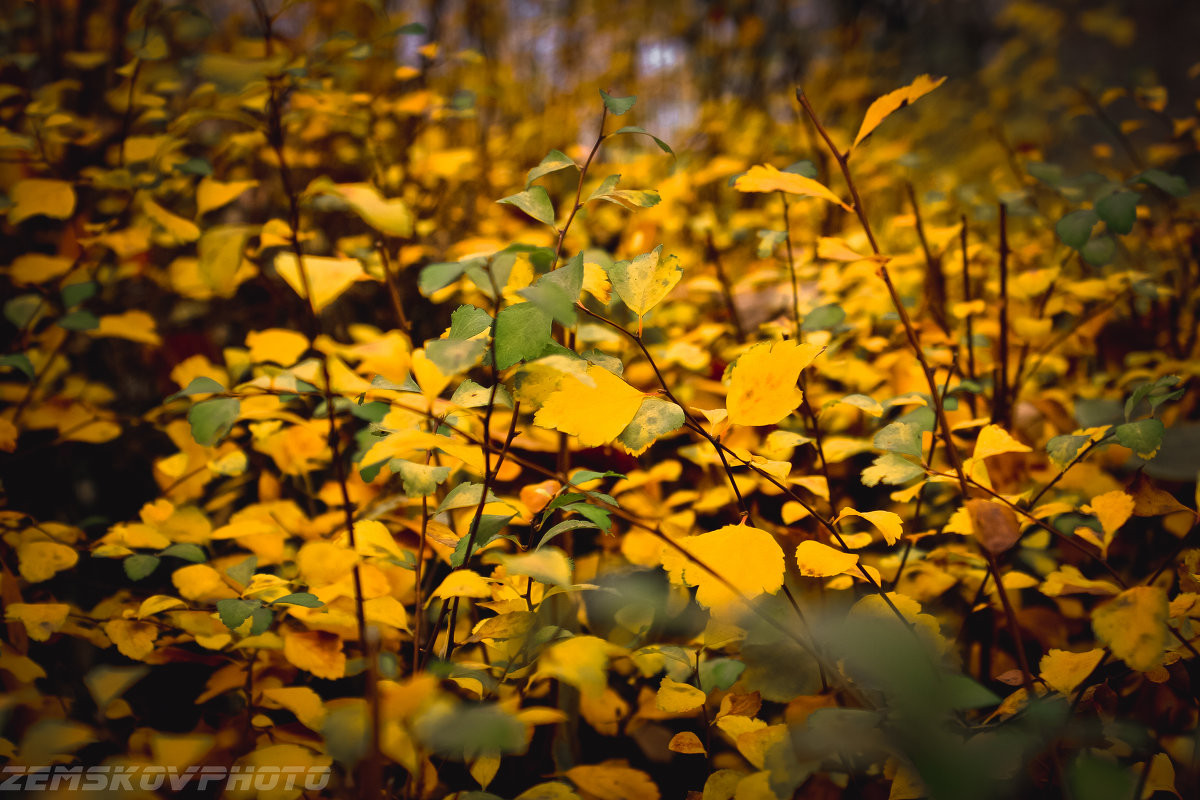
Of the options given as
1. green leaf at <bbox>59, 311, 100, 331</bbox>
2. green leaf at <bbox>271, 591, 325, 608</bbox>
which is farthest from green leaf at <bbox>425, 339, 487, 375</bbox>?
green leaf at <bbox>59, 311, 100, 331</bbox>

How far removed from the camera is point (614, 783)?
612 millimetres

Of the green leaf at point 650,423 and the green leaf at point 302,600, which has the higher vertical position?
the green leaf at point 650,423

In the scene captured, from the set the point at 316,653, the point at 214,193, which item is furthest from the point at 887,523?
the point at 214,193

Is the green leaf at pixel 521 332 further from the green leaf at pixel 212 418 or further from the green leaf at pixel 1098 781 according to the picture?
the green leaf at pixel 1098 781

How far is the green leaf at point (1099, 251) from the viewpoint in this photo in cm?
88

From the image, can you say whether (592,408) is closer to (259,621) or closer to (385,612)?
(385,612)

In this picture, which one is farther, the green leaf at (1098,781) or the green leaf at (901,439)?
the green leaf at (901,439)

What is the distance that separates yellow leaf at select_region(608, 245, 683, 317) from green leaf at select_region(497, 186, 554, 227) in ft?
0.26

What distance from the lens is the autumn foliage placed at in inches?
18.9

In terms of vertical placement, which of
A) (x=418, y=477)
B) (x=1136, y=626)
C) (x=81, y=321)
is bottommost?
(x=1136, y=626)

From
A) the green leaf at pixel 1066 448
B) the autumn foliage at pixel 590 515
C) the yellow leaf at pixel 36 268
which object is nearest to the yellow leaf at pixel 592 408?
the autumn foliage at pixel 590 515

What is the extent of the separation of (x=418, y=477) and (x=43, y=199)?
30.7 inches

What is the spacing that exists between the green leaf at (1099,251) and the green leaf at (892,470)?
510mm

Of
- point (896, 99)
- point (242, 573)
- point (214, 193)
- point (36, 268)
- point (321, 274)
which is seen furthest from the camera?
point (36, 268)
